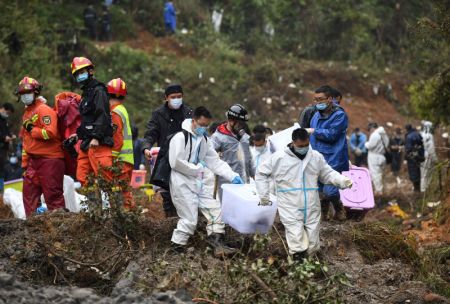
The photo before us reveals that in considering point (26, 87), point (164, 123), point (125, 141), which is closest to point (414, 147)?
point (164, 123)

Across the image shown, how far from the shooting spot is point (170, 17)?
99.5 feet

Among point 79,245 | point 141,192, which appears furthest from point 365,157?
point 79,245

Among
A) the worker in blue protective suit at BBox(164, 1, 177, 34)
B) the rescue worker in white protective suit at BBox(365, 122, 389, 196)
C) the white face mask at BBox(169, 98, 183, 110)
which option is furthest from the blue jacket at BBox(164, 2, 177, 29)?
the white face mask at BBox(169, 98, 183, 110)

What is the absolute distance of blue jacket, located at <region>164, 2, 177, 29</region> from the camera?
2998cm

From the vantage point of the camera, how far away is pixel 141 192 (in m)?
15.2

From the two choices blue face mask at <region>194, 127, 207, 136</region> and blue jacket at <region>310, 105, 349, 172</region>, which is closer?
blue face mask at <region>194, 127, 207, 136</region>

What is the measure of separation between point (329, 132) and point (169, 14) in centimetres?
2063

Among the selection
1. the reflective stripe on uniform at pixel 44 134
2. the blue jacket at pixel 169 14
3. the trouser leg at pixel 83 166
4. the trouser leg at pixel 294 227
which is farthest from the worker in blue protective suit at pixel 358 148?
the trouser leg at pixel 294 227

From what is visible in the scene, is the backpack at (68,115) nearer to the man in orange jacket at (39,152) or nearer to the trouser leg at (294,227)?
the man in orange jacket at (39,152)

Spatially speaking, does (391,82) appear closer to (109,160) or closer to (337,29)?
(337,29)

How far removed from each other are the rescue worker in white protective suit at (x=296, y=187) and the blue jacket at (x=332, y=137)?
1462 mm

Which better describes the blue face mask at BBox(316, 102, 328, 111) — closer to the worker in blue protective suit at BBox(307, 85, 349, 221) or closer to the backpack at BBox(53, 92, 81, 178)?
the worker in blue protective suit at BBox(307, 85, 349, 221)

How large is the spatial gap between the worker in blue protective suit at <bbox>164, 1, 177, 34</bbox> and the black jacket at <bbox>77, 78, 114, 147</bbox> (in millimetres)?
20623

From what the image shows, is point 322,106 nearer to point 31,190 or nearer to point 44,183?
point 44,183
